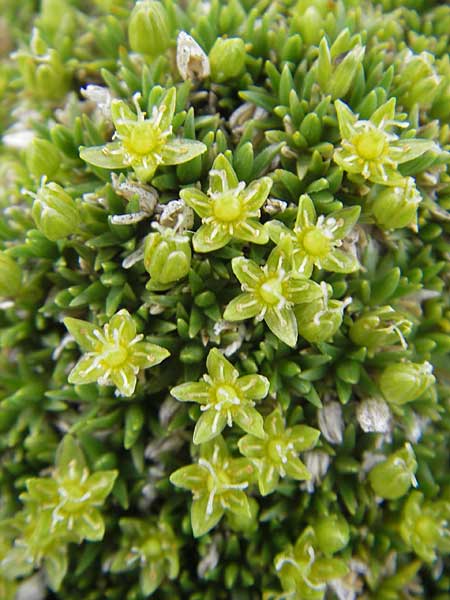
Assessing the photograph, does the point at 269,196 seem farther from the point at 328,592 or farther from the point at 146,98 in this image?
the point at 328,592

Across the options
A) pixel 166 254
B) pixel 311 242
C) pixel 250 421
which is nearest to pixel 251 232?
pixel 311 242

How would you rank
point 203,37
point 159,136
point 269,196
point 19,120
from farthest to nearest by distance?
point 19,120 < point 203,37 < point 269,196 < point 159,136

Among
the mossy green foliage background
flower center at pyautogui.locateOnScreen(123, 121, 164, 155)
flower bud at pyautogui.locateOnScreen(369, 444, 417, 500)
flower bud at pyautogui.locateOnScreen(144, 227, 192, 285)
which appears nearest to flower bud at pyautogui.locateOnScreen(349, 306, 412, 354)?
the mossy green foliage background

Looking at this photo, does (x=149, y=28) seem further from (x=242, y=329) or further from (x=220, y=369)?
(x=220, y=369)

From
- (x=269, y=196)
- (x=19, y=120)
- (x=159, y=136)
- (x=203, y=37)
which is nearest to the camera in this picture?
(x=159, y=136)

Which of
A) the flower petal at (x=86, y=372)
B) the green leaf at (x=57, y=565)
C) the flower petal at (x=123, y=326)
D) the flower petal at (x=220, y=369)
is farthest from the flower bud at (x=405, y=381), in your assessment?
the green leaf at (x=57, y=565)

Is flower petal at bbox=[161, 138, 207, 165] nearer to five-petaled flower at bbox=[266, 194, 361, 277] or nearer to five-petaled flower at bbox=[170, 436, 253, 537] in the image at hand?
five-petaled flower at bbox=[266, 194, 361, 277]

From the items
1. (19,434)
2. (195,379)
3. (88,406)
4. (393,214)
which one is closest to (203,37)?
(393,214)
